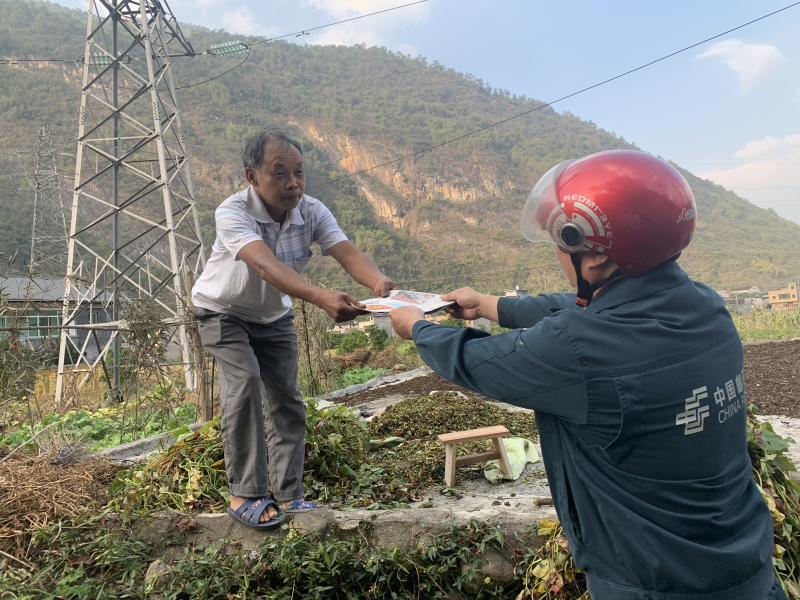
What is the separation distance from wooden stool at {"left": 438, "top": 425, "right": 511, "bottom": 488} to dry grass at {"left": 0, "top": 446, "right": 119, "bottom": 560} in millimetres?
2319

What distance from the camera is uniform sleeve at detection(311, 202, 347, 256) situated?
11.6 ft

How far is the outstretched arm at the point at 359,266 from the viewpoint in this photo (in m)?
3.24

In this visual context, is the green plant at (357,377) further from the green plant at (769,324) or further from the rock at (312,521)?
the green plant at (769,324)

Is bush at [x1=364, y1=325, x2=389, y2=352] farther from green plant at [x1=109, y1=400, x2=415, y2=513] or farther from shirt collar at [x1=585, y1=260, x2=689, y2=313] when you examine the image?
shirt collar at [x1=585, y1=260, x2=689, y2=313]

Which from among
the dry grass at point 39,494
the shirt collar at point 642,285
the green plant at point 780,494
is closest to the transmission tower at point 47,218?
the dry grass at point 39,494

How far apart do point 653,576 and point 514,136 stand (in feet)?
407

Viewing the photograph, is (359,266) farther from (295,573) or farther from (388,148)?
(388,148)

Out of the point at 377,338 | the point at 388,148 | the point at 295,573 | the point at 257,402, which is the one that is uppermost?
the point at 388,148

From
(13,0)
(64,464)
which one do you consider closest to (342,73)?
(13,0)

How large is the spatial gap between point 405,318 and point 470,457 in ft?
7.56

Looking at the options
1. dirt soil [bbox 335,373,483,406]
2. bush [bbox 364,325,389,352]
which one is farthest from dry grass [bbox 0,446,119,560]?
bush [bbox 364,325,389,352]

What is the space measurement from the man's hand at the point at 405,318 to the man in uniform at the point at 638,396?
32 centimetres

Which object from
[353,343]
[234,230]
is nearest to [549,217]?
[234,230]

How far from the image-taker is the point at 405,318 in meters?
1.98
